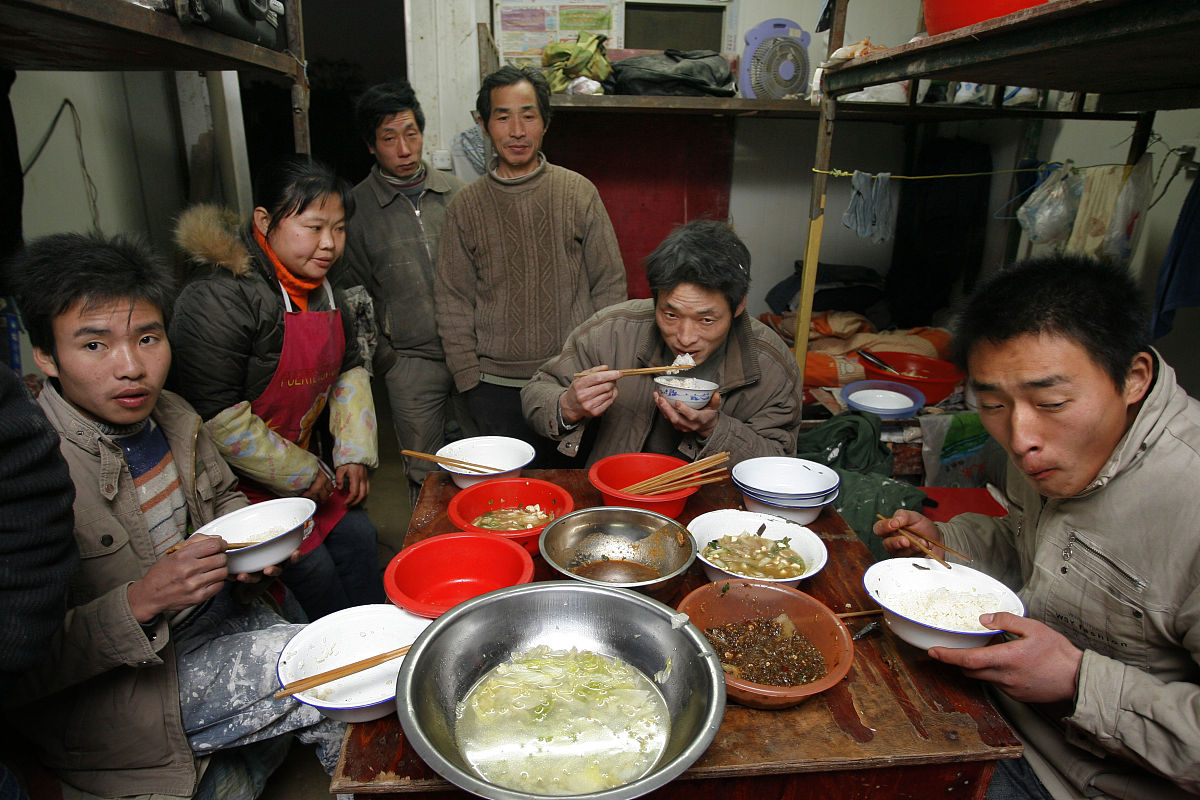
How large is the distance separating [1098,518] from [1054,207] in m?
3.31

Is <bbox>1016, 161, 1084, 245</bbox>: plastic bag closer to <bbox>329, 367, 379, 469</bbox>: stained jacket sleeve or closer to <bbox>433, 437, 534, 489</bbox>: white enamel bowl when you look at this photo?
<bbox>433, 437, 534, 489</bbox>: white enamel bowl

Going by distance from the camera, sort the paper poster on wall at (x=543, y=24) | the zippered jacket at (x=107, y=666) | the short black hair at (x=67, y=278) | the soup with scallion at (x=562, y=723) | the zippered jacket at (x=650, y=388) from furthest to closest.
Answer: the paper poster on wall at (x=543, y=24)
the zippered jacket at (x=650, y=388)
the short black hair at (x=67, y=278)
the zippered jacket at (x=107, y=666)
the soup with scallion at (x=562, y=723)

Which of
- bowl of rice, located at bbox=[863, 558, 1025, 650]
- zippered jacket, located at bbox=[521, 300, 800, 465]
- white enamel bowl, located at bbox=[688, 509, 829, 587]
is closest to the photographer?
bowl of rice, located at bbox=[863, 558, 1025, 650]

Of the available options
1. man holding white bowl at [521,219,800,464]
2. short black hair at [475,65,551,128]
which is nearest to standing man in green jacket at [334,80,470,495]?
short black hair at [475,65,551,128]

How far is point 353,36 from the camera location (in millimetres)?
9484

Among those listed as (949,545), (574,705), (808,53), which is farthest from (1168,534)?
(808,53)

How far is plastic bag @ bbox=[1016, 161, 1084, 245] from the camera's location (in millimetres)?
3949

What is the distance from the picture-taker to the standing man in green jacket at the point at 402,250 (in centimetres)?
378

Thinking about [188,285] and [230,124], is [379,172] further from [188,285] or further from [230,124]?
[230,124]

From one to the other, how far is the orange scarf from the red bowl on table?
198 centimetres

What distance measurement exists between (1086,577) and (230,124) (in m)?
6.03

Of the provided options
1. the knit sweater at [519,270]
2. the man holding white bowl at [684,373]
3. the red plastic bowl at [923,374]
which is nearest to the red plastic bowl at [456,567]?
the man holding white bowl at [684,373]

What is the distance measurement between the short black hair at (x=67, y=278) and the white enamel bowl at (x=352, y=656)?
1079mm

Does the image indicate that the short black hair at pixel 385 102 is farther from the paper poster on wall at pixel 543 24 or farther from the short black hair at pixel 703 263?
the paper poster on wall at pixel 543 24
